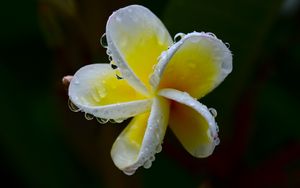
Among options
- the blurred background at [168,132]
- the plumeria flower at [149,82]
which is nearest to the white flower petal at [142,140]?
the plumeria flower at [149,82]

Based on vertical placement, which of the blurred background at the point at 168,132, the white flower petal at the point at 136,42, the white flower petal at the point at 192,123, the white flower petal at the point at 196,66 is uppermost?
the white flower petal at the point at 136,42

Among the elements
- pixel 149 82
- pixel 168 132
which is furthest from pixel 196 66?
pixel 168 132

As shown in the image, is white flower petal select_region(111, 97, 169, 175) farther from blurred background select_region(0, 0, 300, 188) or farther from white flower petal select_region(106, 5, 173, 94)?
blurred background select_region(0, 0, 300, 188)

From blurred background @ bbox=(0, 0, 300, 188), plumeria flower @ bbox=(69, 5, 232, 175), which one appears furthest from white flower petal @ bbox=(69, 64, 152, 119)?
blurred background @ bbox=(0, 0, 300, 188)

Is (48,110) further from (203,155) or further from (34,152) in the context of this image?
(203,155)

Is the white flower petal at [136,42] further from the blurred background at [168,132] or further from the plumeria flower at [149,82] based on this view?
the blurred background at [168,132]
